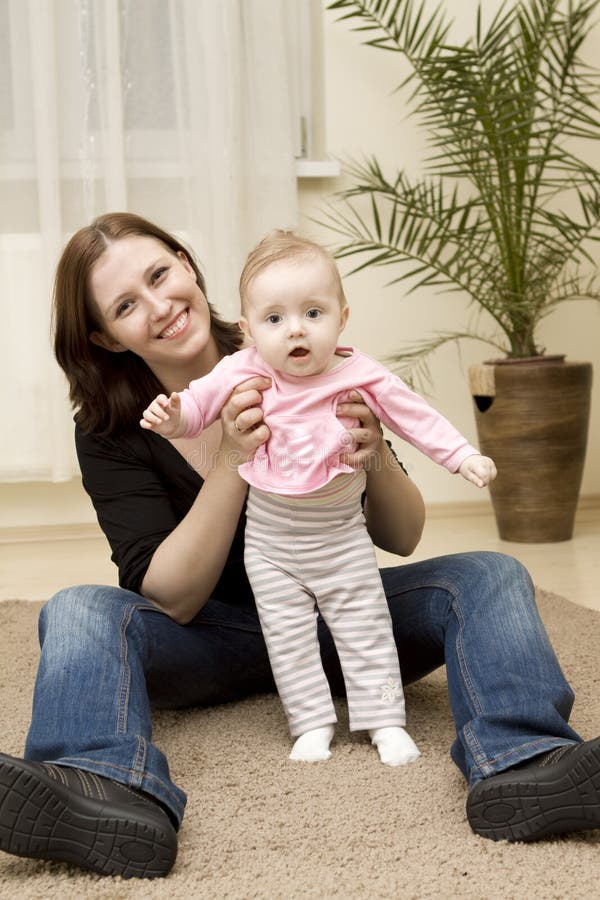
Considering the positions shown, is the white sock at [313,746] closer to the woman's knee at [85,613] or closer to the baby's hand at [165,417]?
the woman's knee at [85,613]

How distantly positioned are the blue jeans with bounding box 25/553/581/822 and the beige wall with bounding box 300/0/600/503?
1.87 metres

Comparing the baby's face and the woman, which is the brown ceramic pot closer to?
the woman

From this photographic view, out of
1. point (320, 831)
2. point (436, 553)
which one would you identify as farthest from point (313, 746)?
point (436, 553)

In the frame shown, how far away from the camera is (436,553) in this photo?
9.35 feet

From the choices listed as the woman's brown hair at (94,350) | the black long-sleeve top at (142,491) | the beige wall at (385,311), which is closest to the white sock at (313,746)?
the black long-sleeve top at (142,491)

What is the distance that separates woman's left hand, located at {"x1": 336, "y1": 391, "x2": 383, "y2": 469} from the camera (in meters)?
1.33

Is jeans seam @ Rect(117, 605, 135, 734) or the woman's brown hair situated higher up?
the woman's brown hair

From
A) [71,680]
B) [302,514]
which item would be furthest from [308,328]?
[71,680]

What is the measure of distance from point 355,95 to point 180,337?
6.61ft

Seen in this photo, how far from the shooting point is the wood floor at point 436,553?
2537 mm

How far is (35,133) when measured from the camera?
2977 mm

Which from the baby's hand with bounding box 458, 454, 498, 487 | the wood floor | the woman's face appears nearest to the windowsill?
the wood floor

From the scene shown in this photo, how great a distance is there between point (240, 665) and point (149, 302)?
543 millimetres

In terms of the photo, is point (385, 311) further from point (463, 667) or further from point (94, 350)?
point (463, 667)
